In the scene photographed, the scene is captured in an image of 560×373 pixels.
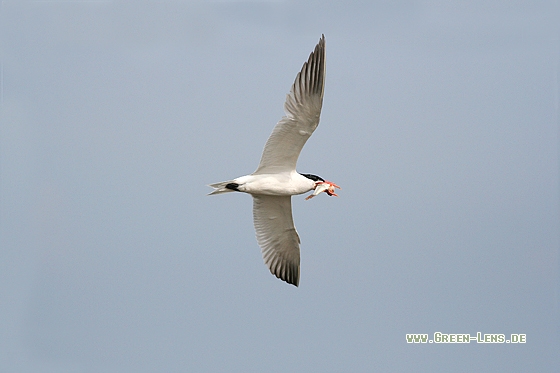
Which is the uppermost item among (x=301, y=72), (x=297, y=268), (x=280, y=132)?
(x=301, y=72)

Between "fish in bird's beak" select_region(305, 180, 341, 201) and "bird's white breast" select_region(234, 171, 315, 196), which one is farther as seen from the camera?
"fish in bird's beak" select_region(305, 180, 341, 201)

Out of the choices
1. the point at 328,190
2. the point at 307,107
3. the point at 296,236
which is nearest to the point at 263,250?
the point at 296,236

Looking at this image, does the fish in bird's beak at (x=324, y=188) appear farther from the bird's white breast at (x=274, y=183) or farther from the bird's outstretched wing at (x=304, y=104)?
the bird's outstretched wing at (x=304, y=104)

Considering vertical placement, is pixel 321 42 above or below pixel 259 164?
above

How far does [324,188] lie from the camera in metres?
13.9

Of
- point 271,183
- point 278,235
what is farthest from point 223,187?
point 278,235

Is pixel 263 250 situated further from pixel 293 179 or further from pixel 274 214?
pixel 293 179

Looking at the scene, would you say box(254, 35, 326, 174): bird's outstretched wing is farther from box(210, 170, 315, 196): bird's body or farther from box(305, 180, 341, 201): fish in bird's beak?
box(305, 180, 341, 201): fish in bird's beak

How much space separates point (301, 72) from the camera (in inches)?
508

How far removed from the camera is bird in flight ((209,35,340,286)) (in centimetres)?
1290

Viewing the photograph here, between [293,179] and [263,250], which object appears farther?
[263,250]

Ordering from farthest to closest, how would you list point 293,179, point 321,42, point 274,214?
point 274,214 < point 293,179 < point 321,42

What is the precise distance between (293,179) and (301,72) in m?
1.80

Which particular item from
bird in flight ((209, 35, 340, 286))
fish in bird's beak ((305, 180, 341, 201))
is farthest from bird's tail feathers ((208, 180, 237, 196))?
fish in bird's beak ((305, 180, 341, 201))
